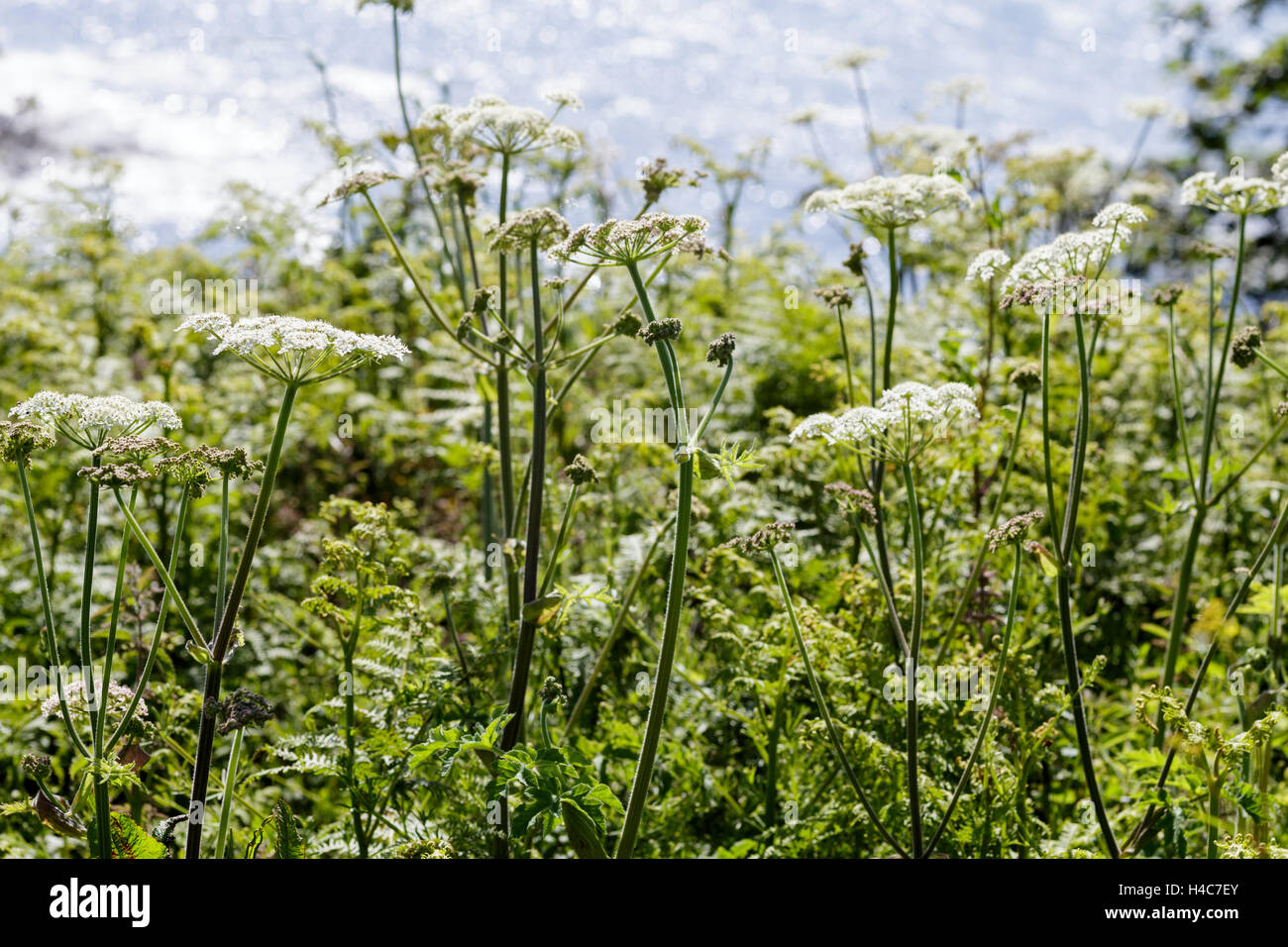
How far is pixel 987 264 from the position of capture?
276cm

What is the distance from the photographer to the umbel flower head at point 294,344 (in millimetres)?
2002

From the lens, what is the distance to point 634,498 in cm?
461

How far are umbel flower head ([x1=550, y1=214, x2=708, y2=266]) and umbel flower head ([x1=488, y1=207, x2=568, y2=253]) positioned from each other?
20cm

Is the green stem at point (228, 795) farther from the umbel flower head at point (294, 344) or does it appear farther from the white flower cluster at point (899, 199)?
the white flower cluster at point (899, 199)

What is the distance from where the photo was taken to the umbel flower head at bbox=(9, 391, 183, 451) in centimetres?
212

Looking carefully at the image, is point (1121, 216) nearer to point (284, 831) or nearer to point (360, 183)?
point (360, 183)

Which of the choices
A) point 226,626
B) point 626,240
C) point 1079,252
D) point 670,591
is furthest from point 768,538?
point 226,626

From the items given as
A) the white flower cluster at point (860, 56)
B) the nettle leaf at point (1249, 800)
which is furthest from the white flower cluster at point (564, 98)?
the white flower cluster at point (860, 56)

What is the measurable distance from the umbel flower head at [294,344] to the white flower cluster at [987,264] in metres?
1.58

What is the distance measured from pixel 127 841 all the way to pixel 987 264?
2.68 meters

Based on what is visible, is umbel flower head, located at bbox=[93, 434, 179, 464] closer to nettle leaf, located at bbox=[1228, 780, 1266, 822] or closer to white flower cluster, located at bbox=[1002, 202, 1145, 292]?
white flower cluster, located at bbox=[1002, 202, 1145, 292]

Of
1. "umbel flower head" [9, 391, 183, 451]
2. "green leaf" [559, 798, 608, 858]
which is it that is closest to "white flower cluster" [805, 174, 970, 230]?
"green leaf" [559, 798, 608, 858]
